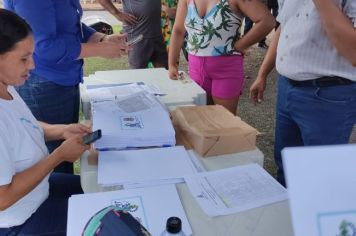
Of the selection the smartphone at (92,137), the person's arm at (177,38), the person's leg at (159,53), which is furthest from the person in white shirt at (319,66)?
the person's leg at (159,53)

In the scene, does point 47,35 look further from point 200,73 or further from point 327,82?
point 327,82

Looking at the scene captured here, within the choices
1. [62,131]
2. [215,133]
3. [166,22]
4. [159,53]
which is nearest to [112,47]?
[62,131]

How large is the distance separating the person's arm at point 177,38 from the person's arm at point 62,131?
0.71m

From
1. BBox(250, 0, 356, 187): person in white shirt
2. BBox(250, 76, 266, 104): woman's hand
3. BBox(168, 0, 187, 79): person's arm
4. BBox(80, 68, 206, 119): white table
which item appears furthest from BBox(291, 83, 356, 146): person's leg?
BBox(168, 0, 187, 79): person's arm

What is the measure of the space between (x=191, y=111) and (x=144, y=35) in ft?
4.64

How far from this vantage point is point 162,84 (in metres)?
1.82

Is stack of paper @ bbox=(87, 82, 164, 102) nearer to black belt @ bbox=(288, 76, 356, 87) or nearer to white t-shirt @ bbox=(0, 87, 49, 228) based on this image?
white t-shirt @ bbox=(0, 87, 49, 228)

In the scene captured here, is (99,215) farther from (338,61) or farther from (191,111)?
(338,61)

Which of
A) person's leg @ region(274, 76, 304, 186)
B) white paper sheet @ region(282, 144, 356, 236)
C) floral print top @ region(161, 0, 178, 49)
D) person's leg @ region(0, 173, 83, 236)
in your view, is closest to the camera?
white paper sheet @ region(282, 144, 356, 236)

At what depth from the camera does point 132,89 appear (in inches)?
66.2

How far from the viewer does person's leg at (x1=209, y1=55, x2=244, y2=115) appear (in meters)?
1.86

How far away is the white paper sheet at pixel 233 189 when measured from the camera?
3.14 ft

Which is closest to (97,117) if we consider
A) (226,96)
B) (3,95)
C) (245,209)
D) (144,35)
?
(3,95)

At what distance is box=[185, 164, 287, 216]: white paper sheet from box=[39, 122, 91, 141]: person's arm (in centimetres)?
46
